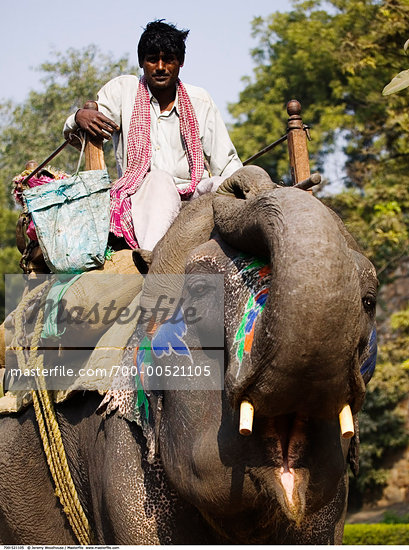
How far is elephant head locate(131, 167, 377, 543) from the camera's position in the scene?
2.24 m

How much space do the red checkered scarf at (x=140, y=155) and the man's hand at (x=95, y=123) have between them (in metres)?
0.13

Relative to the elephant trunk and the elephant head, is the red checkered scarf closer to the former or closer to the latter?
the elephant head

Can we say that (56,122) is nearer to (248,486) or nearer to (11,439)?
(11,439)

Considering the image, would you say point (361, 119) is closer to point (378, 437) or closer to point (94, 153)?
point (378, 437)

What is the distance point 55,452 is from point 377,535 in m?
8.76

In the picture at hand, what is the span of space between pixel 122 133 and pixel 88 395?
55.7 inches

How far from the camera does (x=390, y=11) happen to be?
13305 millimetres

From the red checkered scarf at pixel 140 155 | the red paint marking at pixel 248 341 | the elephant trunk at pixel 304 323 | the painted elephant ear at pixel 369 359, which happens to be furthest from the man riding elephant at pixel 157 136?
the elephant trunk at pixel 304 323

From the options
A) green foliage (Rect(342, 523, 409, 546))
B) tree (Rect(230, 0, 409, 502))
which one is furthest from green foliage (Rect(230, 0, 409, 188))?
green foliage (Rect(342, 523, 409, 546))

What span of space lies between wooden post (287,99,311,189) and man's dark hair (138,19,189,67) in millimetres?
618

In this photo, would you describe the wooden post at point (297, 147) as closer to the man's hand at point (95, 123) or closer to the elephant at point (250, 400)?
the man's hand at point (95, 123)

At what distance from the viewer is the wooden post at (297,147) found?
4.26 metres

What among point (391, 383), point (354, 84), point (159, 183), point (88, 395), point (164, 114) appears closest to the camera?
point (88, 395)

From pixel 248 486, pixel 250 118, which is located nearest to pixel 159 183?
pixel 248 486
